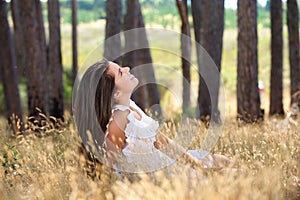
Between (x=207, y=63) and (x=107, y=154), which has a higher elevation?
(x=107, y=154)

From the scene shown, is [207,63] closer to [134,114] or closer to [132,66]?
[132,66]

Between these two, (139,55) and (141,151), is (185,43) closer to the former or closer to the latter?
(139,55)

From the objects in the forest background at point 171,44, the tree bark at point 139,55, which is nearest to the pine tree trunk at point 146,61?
the tree bark at point 139,55

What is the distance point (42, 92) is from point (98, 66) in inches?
236

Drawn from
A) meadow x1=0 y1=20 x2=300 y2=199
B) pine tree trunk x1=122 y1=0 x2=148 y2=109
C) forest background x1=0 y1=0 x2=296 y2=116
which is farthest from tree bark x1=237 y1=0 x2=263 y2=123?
forest background x1=0 y1=0 x2=296 y2=116

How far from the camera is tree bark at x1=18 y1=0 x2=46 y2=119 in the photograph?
1071cm

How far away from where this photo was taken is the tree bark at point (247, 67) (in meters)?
10.7

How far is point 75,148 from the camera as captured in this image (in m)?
6.19

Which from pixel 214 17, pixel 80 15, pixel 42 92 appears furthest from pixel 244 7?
pixel 80 15

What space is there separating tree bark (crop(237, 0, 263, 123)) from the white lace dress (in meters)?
5.59

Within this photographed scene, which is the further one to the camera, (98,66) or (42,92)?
(42,92)

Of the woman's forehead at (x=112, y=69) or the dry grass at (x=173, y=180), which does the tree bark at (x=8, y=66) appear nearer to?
the dry grass at (x=173, y=180)

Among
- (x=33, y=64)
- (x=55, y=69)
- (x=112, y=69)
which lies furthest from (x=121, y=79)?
(x=55, y=69)

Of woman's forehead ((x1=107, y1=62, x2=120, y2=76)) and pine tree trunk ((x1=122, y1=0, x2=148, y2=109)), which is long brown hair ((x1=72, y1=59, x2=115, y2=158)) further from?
pine tree trunk ((x1=122, y1=0, x2=148, y2=109))
